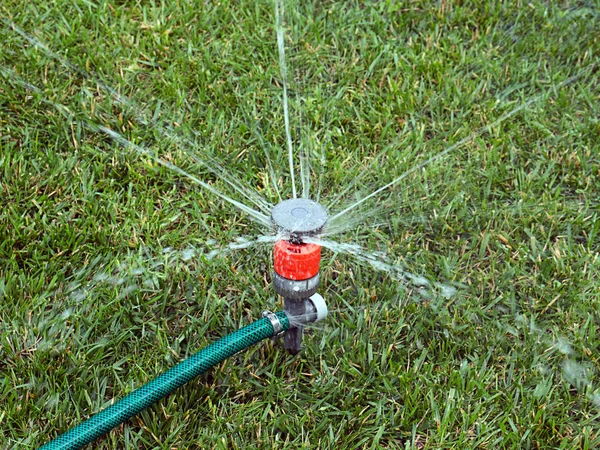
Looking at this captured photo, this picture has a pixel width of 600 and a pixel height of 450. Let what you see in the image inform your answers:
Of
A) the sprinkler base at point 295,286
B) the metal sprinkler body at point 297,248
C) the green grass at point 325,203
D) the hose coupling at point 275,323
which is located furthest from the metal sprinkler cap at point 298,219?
the green grass at point 325,203

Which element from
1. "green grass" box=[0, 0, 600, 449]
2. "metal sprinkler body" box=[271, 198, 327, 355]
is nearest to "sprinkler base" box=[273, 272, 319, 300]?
"metal sprinkler body" box=[271, 198, 327, 355]

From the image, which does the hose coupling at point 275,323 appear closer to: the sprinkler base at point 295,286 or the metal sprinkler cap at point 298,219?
the sprinkler base at point 295,286

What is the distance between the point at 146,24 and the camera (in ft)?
10.9

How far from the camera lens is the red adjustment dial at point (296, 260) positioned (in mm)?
1913

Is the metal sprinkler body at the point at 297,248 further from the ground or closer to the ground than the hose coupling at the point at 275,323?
further from the ground

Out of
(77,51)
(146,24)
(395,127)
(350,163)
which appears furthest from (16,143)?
(395,127)

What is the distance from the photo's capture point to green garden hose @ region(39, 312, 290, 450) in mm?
1853

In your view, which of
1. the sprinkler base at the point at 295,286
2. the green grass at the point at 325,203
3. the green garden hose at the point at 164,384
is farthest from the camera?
the green grass at the point at 325,203

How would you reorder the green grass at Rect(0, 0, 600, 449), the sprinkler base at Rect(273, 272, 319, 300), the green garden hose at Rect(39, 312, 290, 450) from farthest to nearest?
the green grass at Rect(0, 0, 600, 449), the sprinkler base at Rect(273, 272, 319, 300), the green garden hose at Rect(39, 312, 290, 450)

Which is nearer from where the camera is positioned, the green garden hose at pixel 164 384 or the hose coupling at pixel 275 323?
the green garden hose at pixel 164 384

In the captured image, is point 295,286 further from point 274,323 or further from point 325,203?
point 325,203

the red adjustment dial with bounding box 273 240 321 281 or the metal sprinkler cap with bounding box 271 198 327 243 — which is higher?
the metal sprinkler cap with bounding box 271 198 327 243

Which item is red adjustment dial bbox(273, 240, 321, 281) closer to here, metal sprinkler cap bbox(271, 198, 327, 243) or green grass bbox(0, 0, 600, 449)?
metal sprinkler cap bbox(271, 198, 327, 243)

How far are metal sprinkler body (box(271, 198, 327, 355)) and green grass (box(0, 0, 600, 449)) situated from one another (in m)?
0.29
